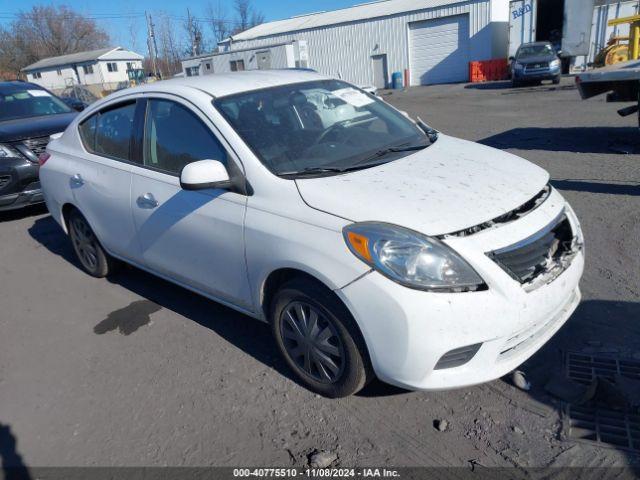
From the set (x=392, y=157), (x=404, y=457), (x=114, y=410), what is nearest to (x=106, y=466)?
(x=114, y=410)

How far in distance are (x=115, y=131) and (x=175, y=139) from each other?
0.95 metres

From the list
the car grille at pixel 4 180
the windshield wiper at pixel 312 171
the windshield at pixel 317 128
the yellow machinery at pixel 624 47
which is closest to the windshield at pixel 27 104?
the car grille at pixel 4 180

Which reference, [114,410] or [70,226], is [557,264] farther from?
[70,226]

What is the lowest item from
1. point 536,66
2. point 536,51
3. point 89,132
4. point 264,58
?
point 536,66

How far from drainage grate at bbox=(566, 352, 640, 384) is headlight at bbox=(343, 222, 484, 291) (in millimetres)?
1069

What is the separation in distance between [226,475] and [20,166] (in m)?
6.36

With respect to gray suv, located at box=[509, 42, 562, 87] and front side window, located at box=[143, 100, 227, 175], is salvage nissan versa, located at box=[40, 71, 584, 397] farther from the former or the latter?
gray suv, located at box=[509, 42, 562, 87]

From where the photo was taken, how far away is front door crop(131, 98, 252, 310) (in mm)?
3271

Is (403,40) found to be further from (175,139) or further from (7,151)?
(175,139)

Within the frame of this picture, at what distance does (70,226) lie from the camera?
5.16 metres

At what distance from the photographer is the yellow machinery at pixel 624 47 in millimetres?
13102

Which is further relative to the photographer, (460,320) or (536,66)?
(536,66)

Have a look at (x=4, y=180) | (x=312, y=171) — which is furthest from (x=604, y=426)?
(x=4, y=180)

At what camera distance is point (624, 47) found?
15.9 m
